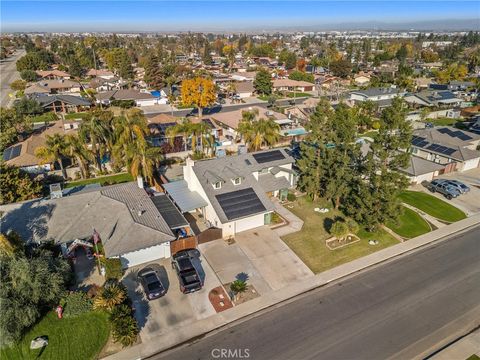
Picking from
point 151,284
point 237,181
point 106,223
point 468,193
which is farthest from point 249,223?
point 468,193

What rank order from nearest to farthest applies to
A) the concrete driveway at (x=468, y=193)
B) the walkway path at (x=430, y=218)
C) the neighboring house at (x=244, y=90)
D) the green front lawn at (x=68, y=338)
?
the green front lawn at (x=68, y=338)
the walkway path at (x=430, y=218)
the concrete driveway at (x=468, y=193)
the neighboring house at (x=244, y=90)

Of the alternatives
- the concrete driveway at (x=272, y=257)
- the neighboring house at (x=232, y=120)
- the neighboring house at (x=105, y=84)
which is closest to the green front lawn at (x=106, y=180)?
the concrete driveway at (x=272, y=257)

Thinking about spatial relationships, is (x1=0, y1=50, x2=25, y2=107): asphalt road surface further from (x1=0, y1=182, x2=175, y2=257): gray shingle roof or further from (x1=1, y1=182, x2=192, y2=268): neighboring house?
(x1=1, y1=182, x2=192, y2=268): neighboring house

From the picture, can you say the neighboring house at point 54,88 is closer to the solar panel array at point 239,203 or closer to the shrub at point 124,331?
the solar panel array at point 239,203

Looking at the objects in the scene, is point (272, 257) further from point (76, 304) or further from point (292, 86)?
point (292, 86)

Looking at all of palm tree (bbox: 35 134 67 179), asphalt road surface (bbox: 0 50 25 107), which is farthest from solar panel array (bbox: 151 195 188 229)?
asphalt road surface (bbox: 0 50 25 107)

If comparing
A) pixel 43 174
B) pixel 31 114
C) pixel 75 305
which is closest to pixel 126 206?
pixel 75 305
